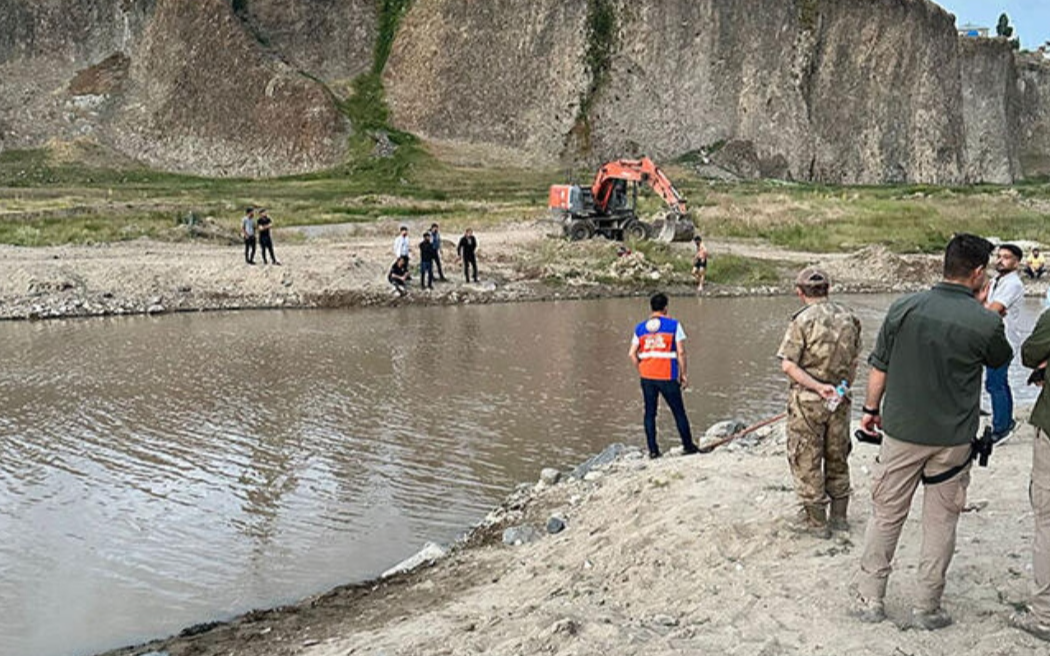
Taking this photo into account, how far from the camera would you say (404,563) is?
26.0 feet

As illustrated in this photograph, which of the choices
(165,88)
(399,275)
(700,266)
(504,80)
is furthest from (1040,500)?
(165,88)

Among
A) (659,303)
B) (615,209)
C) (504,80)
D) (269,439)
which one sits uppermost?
(504,80)

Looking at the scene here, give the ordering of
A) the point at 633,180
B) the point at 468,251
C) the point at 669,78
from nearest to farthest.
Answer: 1. the point at 468,251
2. the point at 633,180
3. the point at 669,78

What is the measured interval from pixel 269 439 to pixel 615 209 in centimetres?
2236

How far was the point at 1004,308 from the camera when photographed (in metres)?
8.80

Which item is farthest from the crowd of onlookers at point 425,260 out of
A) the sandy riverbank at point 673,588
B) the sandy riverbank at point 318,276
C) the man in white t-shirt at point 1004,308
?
the man in white t-shirt at point 1004,308

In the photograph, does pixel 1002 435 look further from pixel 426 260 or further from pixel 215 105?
pixel 215 105

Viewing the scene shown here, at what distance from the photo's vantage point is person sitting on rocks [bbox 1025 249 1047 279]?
1189 inches

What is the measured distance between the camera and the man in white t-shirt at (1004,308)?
8680mm

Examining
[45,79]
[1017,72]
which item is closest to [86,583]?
[45,79]

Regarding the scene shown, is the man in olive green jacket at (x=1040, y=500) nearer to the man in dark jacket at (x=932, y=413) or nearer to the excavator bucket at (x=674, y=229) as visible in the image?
the man in dark jacket at (x=932, y=413)

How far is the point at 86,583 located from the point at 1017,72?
4239 inches

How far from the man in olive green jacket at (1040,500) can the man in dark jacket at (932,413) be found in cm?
22

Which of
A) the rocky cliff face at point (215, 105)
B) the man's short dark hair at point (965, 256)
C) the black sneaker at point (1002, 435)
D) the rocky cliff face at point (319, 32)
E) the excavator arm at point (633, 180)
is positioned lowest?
the black sneaker at point (1002, 435)
